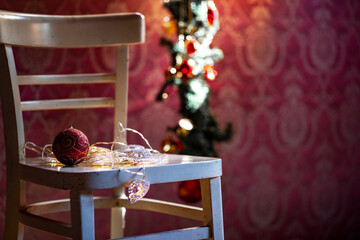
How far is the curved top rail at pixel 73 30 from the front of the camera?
122 cm

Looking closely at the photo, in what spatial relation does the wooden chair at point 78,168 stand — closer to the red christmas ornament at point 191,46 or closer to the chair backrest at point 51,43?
the chair backrest at point 51,43

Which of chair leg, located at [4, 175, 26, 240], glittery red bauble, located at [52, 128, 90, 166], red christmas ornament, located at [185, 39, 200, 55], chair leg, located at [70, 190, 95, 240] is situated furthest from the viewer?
red christmas ornament, located at [185, 39, 200, 55]

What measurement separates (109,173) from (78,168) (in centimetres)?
8

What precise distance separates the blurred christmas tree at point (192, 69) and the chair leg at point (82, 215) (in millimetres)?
909

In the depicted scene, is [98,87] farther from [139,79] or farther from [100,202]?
[100,202]

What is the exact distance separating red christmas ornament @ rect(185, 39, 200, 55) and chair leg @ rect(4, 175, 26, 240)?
0.82 m

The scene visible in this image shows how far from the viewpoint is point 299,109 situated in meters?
2.42

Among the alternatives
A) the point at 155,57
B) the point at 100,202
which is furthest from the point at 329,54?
the point at 100,202

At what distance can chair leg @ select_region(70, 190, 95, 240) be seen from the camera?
0.91 m

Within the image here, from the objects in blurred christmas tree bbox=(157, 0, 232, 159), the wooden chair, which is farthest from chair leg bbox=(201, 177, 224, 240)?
blurred christmas tree bbox=(157, 0, 232, 159)

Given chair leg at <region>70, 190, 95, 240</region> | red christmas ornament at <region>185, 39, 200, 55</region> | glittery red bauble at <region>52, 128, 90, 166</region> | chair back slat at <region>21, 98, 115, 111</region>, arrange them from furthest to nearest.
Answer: red christmas ornament at <region>185, 39, 200, 55</region> → chair back slat at <region>21, 98, 115, 111</region> → glittery red bauble at <region>52, 128, 90, 166</region> → chair leg at <region>70, 190, 95, 240</region>

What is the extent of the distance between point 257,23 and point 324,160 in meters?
0.77

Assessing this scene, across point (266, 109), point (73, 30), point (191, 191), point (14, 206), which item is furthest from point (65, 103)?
point (266, 109)

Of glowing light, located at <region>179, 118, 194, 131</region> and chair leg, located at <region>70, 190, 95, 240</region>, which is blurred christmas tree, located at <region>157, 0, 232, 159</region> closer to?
glowing light, located at <region>179, 118, 194, 131</region>
